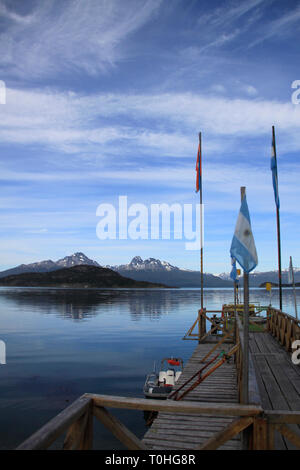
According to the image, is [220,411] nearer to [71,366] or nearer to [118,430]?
[118,430]

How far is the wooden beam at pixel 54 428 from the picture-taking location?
9.34 feet

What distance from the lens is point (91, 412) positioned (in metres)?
3.79

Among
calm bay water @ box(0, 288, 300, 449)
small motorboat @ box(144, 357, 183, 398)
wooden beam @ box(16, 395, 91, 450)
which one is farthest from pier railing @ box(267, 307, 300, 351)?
wooden beam @ box(16, 395, 91, 450)

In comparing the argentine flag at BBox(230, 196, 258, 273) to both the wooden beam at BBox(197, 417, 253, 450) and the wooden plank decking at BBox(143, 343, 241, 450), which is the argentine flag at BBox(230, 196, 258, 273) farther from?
the wooden plank decking at BBox(143, 343, 241, 450)

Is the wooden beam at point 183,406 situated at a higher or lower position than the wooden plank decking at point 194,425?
higher

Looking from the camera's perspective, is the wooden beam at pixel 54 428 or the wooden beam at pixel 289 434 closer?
the wooden beam at pixel 54 428

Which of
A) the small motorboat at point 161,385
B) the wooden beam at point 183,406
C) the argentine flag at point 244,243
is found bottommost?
the small motorboat at point 161,385

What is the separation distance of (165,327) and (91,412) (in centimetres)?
4853

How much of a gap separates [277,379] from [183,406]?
6.60 meters

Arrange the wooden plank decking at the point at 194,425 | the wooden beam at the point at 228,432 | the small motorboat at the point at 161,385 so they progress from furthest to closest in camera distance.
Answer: the small motorboat at the point at 161,385 → the wooden plank decking at the point at 194,425 → the wooden beam at the point at 228,432

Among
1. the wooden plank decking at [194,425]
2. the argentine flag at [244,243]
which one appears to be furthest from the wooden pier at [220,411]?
the argentine flag at [244,243]

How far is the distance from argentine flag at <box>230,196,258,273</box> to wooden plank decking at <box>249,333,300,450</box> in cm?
283

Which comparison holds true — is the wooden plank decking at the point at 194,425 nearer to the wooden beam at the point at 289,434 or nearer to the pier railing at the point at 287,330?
the pier railing at the point at 287,330
